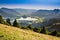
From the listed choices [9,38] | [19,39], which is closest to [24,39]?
[19,39]

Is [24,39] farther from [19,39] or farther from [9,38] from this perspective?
[9,38]

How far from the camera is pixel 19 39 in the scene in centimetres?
1441

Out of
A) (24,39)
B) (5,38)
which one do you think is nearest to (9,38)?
(5,38)

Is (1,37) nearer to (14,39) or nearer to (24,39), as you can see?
(14,39)

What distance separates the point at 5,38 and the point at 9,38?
389 millimetres

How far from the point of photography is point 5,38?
13.8 metres

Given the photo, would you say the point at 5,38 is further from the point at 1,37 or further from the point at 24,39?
the point at 24,39

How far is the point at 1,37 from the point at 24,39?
2.35 m

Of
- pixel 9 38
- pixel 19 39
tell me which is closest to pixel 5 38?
pixel 9 38

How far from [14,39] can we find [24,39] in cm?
127

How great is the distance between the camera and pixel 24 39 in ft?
48.7

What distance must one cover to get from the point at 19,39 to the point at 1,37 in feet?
5.79

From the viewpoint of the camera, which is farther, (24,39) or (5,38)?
(24,39)

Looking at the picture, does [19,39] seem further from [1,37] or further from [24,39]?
[1,37]
